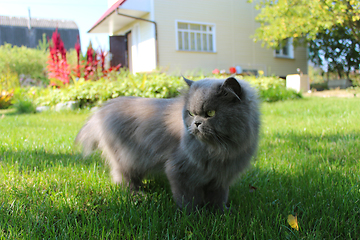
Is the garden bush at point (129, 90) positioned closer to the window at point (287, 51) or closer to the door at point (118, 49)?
the door at point (118, 49)

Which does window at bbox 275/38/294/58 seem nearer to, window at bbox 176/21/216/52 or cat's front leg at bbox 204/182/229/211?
window at bbox 176/21/216/52

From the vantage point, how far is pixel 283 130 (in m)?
4.04

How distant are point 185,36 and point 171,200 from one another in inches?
473

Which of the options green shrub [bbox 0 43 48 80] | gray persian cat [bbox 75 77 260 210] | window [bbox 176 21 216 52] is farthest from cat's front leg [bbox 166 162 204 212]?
green shrub [bbox 0 43 48 80]

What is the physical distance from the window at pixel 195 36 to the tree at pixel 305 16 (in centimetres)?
261

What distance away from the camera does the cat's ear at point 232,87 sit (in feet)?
4.89

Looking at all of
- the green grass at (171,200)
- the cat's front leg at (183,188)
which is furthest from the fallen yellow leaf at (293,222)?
the cat's front leg at (183,188)

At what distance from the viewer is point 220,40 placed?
44.5 feet

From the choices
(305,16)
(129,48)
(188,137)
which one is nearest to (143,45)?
(129,48)

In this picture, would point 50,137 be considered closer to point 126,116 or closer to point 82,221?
point 126,116

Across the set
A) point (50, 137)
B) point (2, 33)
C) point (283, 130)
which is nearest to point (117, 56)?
point (50, 137)

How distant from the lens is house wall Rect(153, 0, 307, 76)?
12.2 metres

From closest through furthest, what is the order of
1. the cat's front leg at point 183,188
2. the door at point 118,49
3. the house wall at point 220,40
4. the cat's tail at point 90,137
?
the cat's front leg at point 183,188 < the cat's tail at point 90,137 < the house wall at point 220,40 < the door at point 118,49

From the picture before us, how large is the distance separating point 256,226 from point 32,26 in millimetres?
34421
